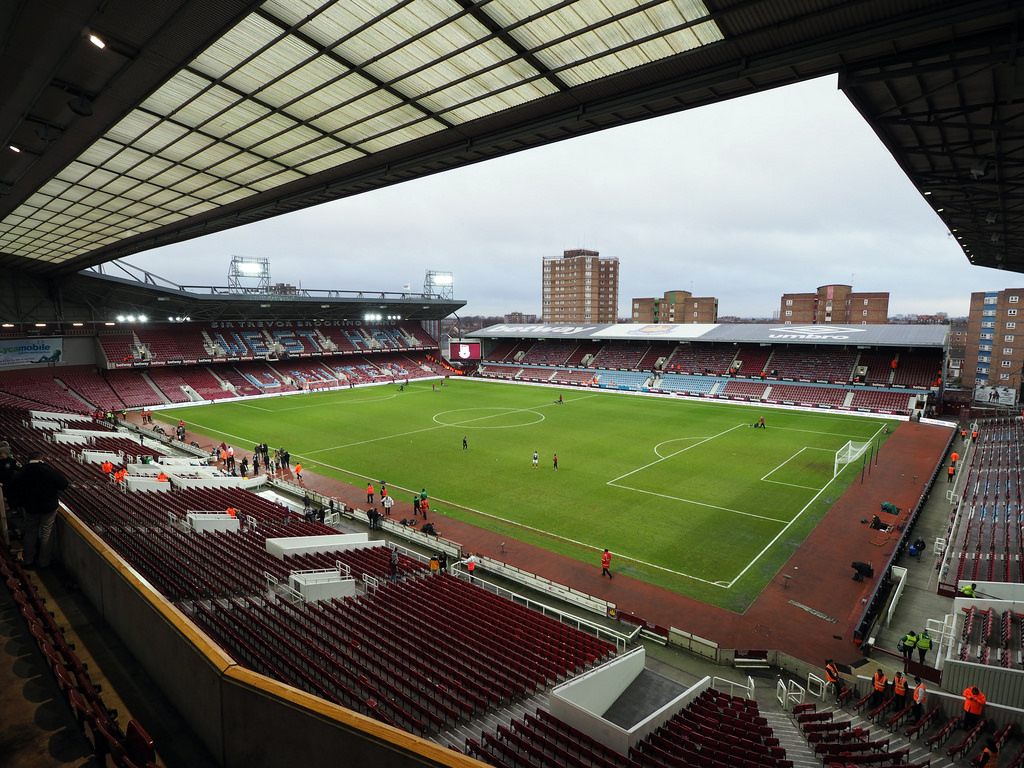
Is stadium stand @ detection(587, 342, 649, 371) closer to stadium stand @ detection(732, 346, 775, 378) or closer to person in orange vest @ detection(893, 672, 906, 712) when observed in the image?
stadium stand @ detection(732, 346, 775, 378)

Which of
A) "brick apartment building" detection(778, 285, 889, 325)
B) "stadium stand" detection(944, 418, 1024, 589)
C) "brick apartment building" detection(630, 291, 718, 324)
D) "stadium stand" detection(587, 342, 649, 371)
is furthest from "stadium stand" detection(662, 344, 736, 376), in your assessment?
"brick apartment building" detection(630, 291, 718, 324)


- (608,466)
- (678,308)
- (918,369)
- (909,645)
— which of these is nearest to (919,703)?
(909,645)

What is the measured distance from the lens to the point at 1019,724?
888 cm

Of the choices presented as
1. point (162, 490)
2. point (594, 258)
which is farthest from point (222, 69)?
point (594, 258)

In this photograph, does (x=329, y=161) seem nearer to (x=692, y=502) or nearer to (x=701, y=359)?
(x=692, y=502)

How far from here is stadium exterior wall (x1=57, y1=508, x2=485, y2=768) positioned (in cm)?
392

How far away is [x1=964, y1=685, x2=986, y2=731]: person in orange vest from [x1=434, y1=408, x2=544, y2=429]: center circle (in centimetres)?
3079

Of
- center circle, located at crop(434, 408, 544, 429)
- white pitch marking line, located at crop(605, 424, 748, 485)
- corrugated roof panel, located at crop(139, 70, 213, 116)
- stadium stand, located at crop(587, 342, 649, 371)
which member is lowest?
white pitch marking line, located at crop(605, 424, 748, 485)

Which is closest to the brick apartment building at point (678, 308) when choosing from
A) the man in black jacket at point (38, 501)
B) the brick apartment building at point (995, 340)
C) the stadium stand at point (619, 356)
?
the brick apartment building at point (995, 340)

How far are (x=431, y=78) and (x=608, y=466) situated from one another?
22155 millimetres

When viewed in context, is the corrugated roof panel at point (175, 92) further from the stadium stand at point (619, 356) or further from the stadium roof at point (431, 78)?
the stadium stand at point (619, 356)

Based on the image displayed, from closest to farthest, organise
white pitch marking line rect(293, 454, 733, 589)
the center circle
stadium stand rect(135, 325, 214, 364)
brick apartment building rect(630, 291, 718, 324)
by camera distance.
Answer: white pitch marking line rect(293, 454, 733, 589) → the center circle → stadium stand rect(135, 325, 214, 364) → brick apartment building rect(630, 291, 718, 324)

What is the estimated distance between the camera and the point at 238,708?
185 inches

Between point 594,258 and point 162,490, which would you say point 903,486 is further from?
point 594,258
